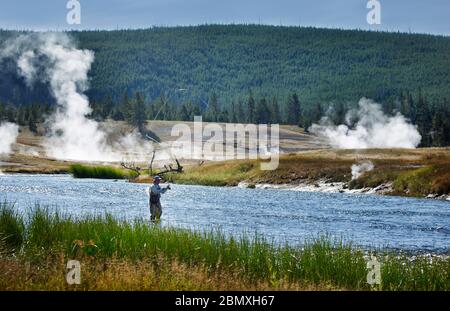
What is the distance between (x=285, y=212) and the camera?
46.4m

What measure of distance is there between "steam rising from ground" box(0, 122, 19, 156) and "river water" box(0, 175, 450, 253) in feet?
179

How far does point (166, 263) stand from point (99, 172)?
7402 centimetres

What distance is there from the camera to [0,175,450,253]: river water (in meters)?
34.2

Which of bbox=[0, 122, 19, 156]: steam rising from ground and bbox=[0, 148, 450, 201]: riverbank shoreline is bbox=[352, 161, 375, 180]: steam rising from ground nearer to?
bbox=[0, 148, 450, 201]: riverbank shoreline

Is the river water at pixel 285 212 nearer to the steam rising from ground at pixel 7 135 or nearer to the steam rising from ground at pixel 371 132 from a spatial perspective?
the steam rising from ground at pixel 7 135

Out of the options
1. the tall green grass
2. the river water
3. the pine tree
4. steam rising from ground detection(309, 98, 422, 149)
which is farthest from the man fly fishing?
steam rising from ground detection(309, 98, 422, 149)

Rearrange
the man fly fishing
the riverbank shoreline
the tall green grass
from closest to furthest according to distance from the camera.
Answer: the man fly fishing < the riverbank shoreline < the tall green grass

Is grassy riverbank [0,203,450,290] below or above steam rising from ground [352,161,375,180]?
below

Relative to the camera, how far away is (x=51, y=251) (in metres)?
21.5

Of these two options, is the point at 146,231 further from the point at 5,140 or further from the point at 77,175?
the point at 5,140

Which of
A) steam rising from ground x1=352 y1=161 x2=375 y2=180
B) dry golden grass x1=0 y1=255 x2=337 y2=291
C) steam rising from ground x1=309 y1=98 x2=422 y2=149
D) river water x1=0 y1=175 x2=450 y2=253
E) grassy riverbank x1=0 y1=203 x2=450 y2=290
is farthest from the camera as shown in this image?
steam rising from ground x1=309 y1=98 x2=422 y2=149

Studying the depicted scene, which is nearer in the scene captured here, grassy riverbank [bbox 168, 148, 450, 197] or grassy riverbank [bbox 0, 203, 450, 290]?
grassy riverbank [bbox 0, 203, 450, 290]

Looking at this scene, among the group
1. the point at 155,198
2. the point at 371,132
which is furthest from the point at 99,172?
the point at 371,132

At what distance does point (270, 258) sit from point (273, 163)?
217 ft
